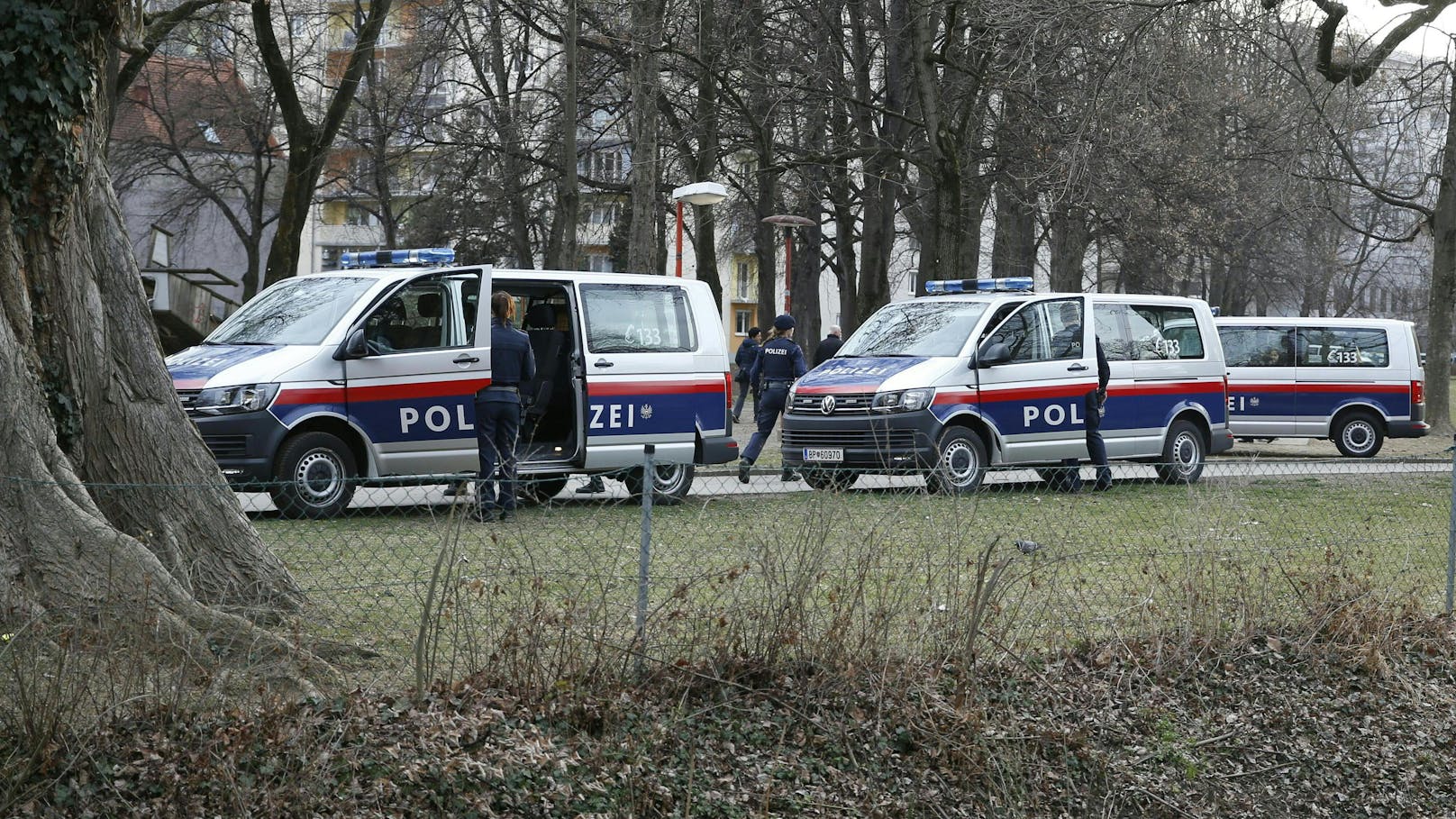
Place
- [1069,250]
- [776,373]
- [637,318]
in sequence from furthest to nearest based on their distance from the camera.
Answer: [1069,250] < [776,373] < [637,318]

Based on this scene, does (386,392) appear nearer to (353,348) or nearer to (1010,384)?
(353,348)

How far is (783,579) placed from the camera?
252 inches

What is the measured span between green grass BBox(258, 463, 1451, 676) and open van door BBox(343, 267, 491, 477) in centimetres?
323

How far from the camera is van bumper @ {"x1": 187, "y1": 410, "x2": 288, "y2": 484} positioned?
11250mm

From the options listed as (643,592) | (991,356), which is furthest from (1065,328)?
(643,592)

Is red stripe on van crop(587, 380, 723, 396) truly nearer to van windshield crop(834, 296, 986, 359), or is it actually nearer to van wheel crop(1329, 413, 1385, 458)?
van windshield crop(834, 296, 986, 359)

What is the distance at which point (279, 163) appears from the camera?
159 ft

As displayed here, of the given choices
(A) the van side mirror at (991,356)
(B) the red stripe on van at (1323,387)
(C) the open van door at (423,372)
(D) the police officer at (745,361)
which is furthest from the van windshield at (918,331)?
(B) the red stripe on van at (1323,387)

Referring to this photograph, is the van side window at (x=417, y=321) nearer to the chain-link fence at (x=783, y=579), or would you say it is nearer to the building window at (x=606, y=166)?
the chain-link fence at (x=783, y=579)

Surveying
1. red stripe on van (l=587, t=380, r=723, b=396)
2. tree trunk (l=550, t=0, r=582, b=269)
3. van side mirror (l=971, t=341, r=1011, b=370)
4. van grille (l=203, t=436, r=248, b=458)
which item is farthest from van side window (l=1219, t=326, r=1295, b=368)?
van grille (l=203, t=436, r=248, b=458)

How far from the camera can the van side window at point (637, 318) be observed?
1326cm

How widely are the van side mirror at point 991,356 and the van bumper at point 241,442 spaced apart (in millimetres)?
Answer: 6761

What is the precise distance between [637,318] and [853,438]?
8.00 ft

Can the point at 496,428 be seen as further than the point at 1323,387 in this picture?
No
